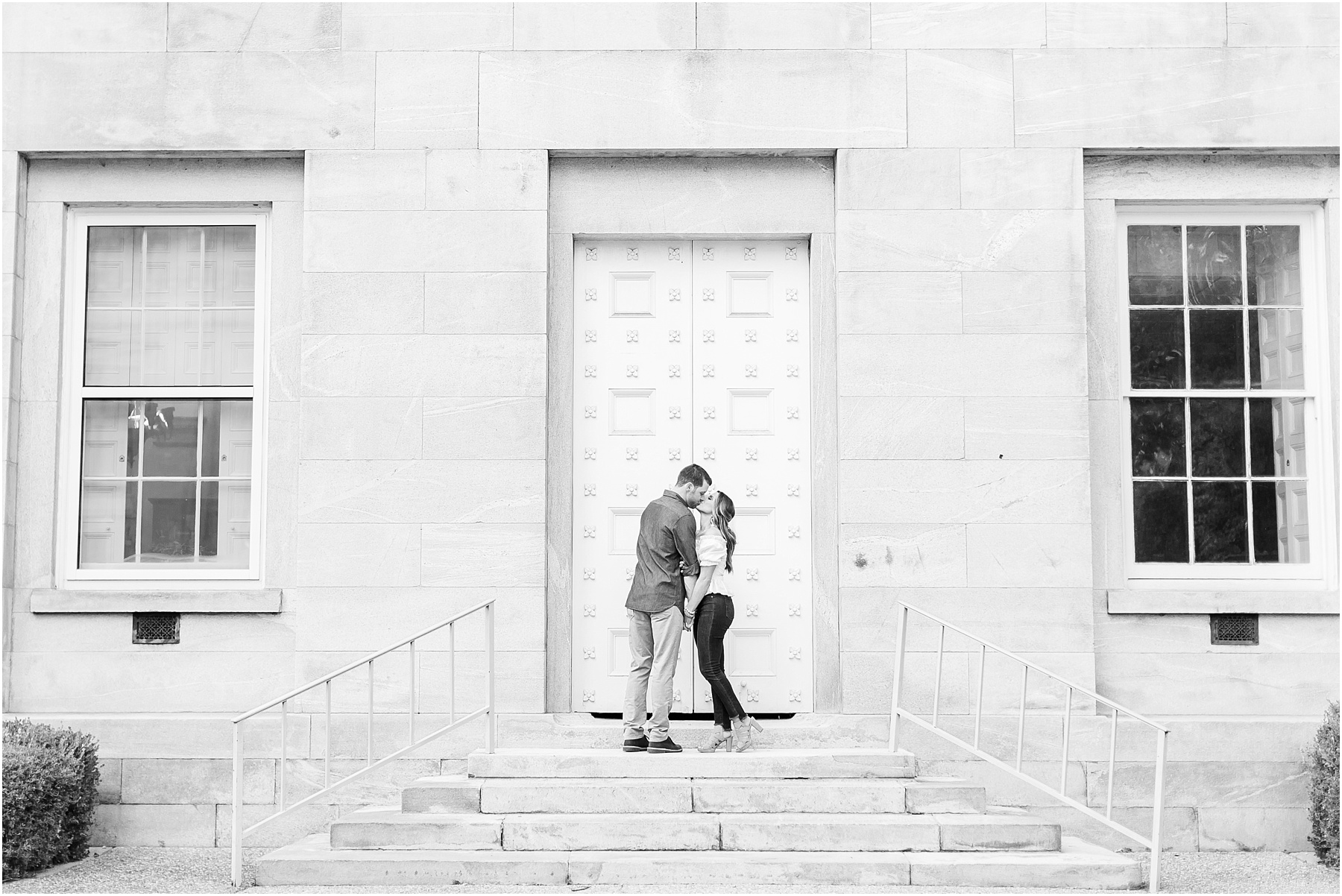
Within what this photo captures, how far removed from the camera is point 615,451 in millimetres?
9172

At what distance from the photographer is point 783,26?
9156mm

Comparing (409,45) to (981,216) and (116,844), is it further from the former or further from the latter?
(116,844)

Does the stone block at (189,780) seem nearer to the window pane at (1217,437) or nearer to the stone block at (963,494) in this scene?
the stone block at (963,494)

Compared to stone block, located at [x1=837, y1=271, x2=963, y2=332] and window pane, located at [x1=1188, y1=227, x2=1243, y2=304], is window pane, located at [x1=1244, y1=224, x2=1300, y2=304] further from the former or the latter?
stone block, located at [x1=837, y1=271, x2=963, y2=332]

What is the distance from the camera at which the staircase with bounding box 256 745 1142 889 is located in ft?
22.6

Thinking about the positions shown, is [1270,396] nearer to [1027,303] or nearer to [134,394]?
[1027,303]

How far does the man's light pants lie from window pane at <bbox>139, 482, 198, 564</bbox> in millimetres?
3235

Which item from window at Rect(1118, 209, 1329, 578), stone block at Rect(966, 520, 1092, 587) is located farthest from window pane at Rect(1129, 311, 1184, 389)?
stone block at Rect(966, 520, 1092, 587)

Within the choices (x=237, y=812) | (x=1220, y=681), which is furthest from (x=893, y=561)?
(x=237, y=812)

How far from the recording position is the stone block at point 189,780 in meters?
8.55

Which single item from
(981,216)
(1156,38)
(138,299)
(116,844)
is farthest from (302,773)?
(1156,38)

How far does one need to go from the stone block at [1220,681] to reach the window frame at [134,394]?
224 inches

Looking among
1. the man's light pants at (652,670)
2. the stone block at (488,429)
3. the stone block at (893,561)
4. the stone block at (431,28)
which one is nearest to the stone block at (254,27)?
the stone block at (431,28)

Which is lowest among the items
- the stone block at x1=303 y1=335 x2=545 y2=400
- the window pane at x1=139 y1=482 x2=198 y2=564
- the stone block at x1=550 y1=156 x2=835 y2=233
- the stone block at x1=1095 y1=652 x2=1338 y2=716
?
the stone block at x1=1095 y1=652 x2=1338 y2=716
